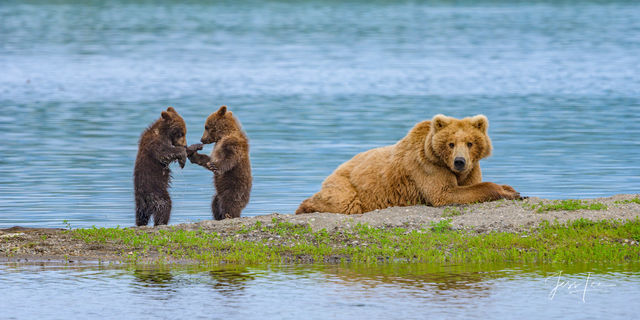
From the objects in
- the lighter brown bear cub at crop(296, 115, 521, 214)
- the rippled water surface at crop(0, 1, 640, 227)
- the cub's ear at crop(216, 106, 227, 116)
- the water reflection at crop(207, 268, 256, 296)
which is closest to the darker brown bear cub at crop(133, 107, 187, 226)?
the cub's ear at crop(216, 106, 227, 116)

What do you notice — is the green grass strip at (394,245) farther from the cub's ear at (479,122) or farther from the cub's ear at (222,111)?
the cub's ear at (222,111)

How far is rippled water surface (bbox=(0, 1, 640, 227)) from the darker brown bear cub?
1900mm

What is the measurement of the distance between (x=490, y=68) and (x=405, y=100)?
53.3 ft

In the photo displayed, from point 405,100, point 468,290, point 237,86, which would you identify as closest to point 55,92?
point 237,86

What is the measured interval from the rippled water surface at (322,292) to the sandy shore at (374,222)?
0.76 meters

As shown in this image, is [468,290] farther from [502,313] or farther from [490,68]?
[490,68]

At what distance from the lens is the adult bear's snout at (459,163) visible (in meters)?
13.1

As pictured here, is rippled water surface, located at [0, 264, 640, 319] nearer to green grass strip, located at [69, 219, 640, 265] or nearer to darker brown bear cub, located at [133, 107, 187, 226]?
green grass strip, located at [69, 219, 640, 265]

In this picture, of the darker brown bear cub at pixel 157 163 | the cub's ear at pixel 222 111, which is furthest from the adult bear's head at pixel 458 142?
the darker brown bear cub at pixel 157 163

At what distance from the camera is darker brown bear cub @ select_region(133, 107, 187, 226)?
13.8 meters

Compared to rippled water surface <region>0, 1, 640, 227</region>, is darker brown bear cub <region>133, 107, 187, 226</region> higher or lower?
higher

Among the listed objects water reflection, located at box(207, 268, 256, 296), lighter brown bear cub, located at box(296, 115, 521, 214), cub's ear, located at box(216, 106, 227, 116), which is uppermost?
cub's ear, located at box(216, 106, 227, 116)

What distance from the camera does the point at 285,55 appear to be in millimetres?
65875

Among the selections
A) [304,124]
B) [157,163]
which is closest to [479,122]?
[157,163]
